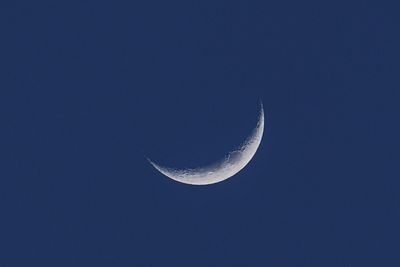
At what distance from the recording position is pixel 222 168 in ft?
71.6

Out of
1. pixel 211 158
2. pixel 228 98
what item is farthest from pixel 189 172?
pixel 228 98

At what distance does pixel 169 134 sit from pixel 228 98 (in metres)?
1.83

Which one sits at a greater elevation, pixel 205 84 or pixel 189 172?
pixel 205 84

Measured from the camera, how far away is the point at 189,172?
21.7 metres

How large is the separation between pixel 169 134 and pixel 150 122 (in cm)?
60

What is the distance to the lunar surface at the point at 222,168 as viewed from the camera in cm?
2170

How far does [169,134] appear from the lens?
70.6 ft

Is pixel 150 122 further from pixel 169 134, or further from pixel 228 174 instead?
pixel 228 174

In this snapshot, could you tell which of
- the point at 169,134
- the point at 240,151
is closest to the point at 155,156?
the point at 169,134

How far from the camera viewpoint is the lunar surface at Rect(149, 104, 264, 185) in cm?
2170

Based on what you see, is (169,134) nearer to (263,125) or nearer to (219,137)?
(219,137)

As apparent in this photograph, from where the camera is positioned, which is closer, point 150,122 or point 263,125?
point 150,122

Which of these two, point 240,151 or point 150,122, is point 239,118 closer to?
point 240,151

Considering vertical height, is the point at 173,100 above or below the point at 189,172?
Answer: above
